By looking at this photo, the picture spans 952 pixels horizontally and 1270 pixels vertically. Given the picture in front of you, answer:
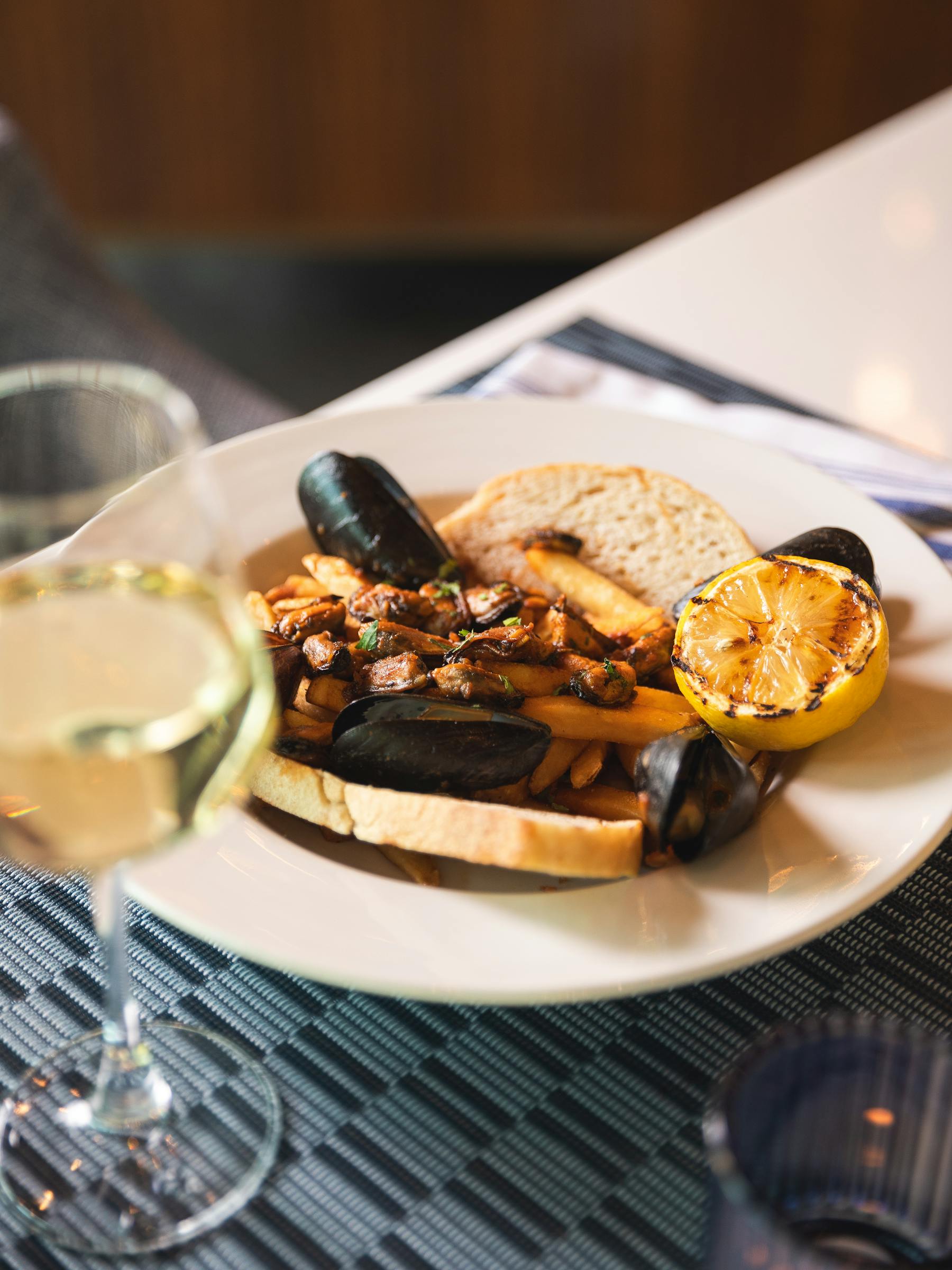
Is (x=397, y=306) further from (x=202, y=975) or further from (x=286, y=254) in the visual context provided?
(x=202, y=975)

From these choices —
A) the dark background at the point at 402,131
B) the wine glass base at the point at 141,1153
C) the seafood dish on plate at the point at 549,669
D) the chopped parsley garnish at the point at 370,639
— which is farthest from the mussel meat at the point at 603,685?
the dark background at the point at 402,131

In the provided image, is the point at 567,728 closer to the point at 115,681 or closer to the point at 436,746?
the point at 436,746

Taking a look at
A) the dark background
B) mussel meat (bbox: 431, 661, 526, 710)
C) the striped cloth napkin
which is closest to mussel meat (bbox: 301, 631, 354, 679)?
mussel meat (bbox: 431, 661, 526, 710)

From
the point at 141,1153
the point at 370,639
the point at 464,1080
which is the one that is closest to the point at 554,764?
the point at 370,639

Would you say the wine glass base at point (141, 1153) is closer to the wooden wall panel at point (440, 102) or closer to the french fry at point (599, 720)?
the french fry at point (599, 720)

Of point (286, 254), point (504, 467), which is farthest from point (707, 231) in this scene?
point (286, 254)
